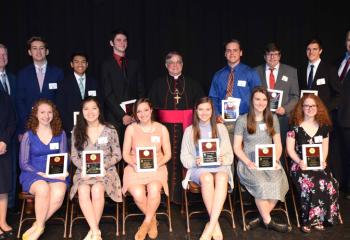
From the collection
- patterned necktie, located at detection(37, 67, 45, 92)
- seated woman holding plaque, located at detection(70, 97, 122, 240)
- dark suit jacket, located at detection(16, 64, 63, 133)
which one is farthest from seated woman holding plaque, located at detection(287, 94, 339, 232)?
patterned necktie, located at detection(37, 67, 45, 92)

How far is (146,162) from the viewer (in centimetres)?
457

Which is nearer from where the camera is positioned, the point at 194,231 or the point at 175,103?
the point at 194,231

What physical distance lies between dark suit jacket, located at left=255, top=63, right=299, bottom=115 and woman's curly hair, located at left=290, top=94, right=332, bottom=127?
14.0 inches

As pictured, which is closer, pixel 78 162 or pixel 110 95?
pixel 78 162

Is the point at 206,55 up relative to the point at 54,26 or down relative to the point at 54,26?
down

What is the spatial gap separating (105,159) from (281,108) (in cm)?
213

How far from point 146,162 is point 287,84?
2.03 meters

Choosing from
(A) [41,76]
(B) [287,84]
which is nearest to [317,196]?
(B) [287,84]

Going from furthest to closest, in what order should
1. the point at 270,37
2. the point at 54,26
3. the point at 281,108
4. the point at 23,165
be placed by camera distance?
1. the point at 270,37
2. the point at 54,26
3. the point at 281,108
4. the point at 23,165

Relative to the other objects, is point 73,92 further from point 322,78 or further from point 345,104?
point 345,104

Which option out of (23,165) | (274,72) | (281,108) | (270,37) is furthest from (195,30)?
(23,165)

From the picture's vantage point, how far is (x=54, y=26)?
6145 millimetres

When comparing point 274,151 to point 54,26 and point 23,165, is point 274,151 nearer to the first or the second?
point 23,165

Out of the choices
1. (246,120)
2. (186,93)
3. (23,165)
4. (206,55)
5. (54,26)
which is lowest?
(23,165)
